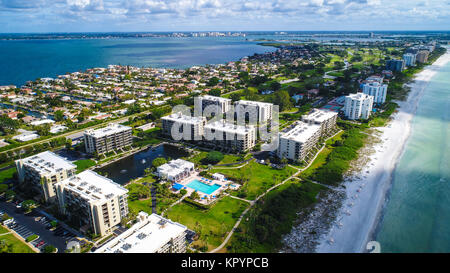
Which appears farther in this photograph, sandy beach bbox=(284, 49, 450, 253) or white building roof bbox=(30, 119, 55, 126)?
white building roof bbox=(30, 119, 55, 126)

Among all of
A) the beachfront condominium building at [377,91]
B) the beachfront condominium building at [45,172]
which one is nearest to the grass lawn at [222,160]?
the beachfront condominium building at [45,172]

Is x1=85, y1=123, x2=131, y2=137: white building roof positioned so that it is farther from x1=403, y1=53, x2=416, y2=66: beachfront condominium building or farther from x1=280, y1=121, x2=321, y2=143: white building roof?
x1=403, y1=53, x2=416, y2=66: beachfront condominium building

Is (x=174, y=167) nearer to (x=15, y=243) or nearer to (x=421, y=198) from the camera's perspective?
(x=15, y=243)

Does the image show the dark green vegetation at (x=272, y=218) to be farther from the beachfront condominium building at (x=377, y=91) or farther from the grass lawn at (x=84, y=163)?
the beachfront condominium building at (x=377, y=91)

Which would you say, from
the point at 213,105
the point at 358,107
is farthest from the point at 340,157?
the point at 213,105

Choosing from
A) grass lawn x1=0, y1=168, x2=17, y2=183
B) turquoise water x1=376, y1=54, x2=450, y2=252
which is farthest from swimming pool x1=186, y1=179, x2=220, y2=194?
grass lawn x1=0, y1=168, x2=17, y2=183
